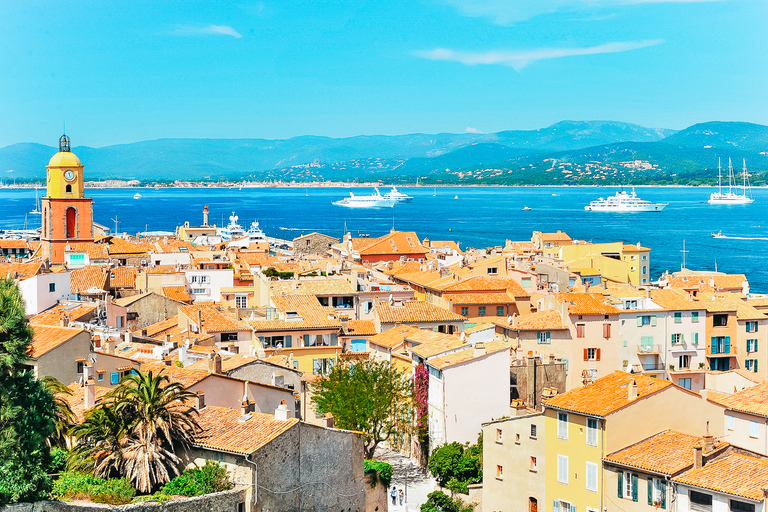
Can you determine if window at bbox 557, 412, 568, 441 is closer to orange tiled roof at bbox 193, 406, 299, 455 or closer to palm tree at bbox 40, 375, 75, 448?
orange tiled roof at bbox 193, 406, 299, 455

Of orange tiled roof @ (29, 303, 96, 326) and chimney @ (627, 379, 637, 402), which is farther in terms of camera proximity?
orange tiled roof @ (29, 303, 96, 326)

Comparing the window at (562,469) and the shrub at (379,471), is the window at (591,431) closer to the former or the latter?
the window at (562,469)

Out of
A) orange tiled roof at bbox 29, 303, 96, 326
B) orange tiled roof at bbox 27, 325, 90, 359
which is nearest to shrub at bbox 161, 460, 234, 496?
orange tiled roof at bbox 27, 325, 90, 359

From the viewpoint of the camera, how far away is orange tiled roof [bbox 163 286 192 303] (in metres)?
49.2

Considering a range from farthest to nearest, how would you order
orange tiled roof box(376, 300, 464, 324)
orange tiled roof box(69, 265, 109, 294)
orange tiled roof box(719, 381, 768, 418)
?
orange tiled roof box(69, 265, 109, 294) < orange tiled roof box(376, 300, 464, 324) < orange tiled roof box(719, 381, 768, 418)

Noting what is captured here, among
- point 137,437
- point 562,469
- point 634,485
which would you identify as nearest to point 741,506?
→ point 634,485

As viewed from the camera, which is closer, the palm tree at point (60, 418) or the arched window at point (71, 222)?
the palm tree at point (60, 418)

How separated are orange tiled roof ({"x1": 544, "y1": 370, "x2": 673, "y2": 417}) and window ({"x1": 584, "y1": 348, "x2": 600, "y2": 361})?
499 inches

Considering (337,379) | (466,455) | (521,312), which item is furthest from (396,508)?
(521,312)

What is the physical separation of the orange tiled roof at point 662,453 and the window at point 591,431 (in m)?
0.60

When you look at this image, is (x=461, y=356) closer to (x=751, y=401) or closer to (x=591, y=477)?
(x=591, y=477)

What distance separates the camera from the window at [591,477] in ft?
81.1

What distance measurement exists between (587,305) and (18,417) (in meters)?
28.0

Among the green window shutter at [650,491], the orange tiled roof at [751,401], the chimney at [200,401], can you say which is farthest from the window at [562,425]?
the chimney at [200,401]
